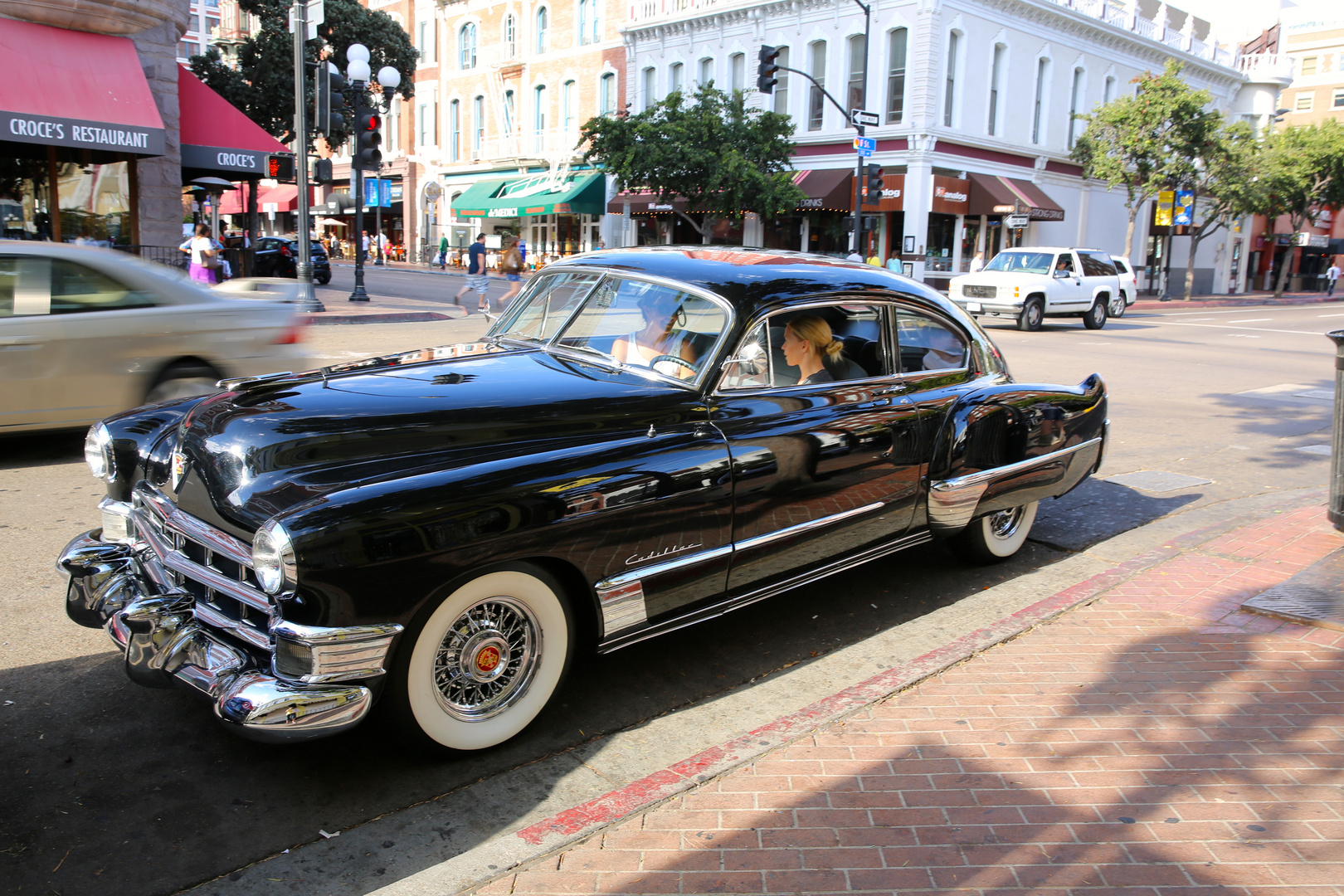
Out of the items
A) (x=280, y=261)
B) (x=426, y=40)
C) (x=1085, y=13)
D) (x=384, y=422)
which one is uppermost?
(x=426, y=40)

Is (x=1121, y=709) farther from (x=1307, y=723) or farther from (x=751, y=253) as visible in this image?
(x=751, y=253)

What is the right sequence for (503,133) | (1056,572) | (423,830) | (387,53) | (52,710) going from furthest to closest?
(503,133) < (387,53) < (1056,572) < (52,710) < (423,830)

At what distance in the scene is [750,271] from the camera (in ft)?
14.3

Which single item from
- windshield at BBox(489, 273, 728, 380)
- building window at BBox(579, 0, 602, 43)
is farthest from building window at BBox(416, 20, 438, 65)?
windshield at BBox(489, 273, 728, 380)

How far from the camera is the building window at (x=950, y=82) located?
31547 mm

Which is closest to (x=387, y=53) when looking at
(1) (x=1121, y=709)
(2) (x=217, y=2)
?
(2) (x=217, y=2)

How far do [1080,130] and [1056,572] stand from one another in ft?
122

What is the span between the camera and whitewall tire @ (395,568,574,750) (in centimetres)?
309

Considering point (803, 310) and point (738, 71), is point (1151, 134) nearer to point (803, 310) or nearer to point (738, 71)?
point (738, 71)

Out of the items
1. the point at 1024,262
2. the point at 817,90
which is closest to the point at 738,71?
the point at 817,90

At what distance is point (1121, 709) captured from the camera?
371 centimetres

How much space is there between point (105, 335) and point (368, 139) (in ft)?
41.6

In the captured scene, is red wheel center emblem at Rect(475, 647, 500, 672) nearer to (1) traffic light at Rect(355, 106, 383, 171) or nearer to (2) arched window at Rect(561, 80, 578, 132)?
(1) traffic light at Rect(355, 106, 383, 171)

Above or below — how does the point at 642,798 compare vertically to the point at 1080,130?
below
